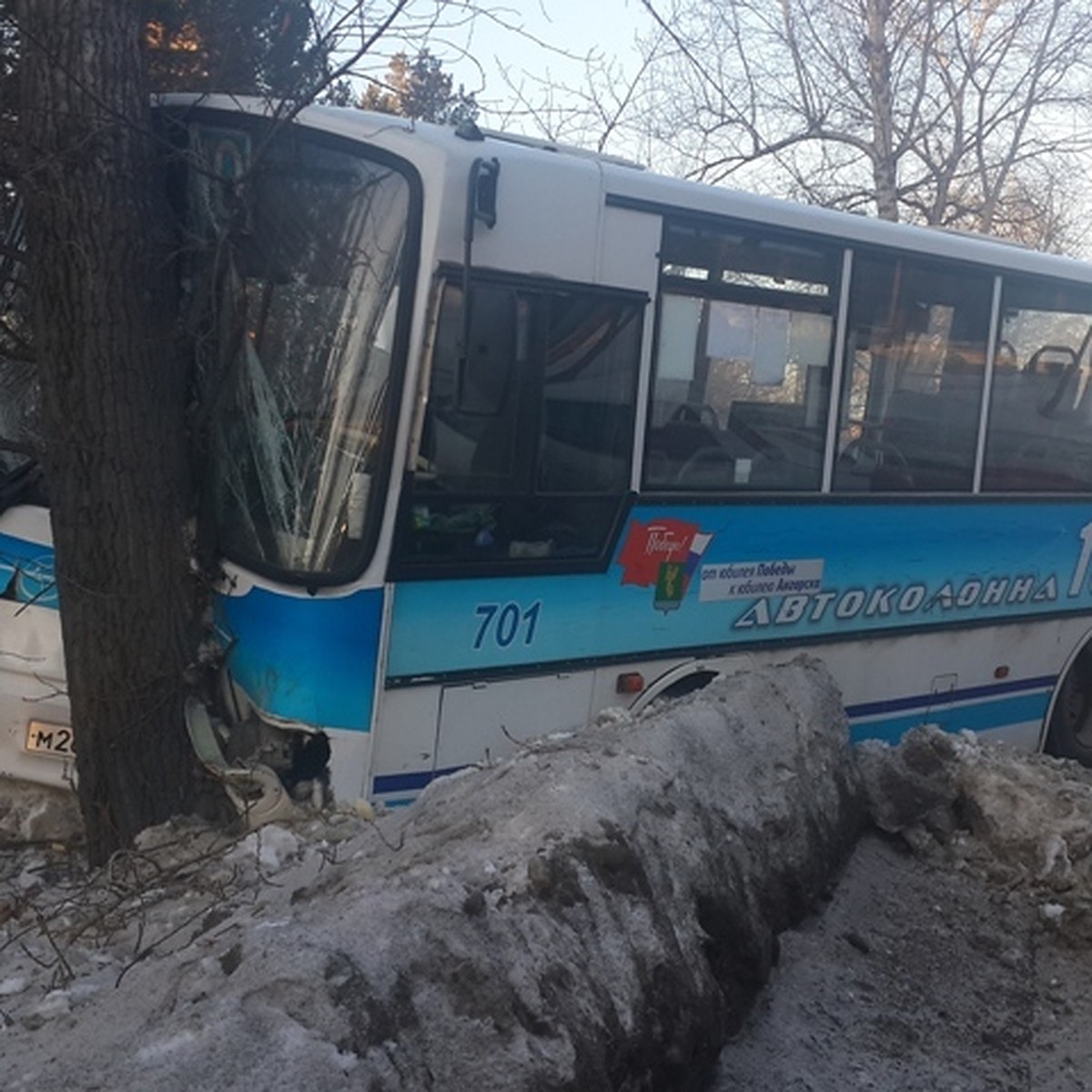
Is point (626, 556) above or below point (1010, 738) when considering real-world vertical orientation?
above

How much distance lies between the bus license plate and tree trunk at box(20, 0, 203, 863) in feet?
1.26

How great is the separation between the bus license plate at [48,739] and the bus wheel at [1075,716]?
19.7 ft

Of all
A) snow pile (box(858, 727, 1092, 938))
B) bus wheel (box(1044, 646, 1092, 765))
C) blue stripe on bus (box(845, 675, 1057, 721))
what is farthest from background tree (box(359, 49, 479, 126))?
bus wheel (box(1044, 646, 1092, 765))

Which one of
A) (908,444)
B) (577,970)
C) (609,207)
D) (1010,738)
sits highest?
(609,207)

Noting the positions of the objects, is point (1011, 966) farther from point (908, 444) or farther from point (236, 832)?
point (908, 444)

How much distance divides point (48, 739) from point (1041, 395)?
19.0 ft

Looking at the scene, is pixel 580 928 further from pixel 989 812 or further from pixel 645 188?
pixel 645 188

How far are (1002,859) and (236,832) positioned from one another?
9.46 feet

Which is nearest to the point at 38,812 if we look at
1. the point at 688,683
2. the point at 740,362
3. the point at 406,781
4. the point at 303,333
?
the point at 406,781

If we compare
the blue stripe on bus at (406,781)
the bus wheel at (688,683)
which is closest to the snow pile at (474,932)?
the blue stripe on bus at (406,781)

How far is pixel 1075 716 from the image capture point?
9453mm

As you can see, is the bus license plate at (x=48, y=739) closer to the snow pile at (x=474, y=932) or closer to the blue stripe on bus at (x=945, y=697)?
the snow pile at (x=474, y=932)

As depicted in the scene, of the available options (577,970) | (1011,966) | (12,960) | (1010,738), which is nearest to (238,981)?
(577,970)

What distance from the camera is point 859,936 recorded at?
470cm
